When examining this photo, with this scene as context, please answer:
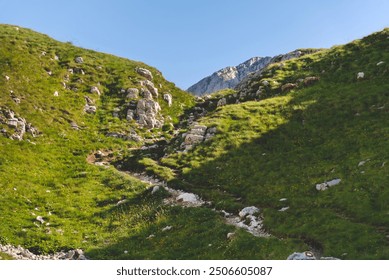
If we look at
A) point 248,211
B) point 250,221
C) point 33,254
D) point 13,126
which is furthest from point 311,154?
point 13,126

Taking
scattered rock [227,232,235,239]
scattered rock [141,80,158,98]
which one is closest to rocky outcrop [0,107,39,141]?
scattered rock [141,80,158,98]

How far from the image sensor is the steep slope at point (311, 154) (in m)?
25.7

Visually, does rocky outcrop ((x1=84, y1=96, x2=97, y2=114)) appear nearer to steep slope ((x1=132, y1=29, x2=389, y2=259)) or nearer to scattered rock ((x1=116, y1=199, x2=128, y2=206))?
steep slope ((x1=132, y1=29, x2=389, y2=259))

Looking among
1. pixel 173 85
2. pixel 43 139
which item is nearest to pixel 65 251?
pixel 43 139

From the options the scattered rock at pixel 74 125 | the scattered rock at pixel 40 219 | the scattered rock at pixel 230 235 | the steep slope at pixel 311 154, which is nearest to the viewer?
the steep slope at pixel 311 154

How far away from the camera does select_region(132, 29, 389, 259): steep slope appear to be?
2572 cm

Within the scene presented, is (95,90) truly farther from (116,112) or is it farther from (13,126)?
(13,126)

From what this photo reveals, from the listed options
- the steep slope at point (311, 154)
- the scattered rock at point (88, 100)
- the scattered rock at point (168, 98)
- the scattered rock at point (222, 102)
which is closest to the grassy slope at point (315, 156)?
the steep slope at point (311, 154)

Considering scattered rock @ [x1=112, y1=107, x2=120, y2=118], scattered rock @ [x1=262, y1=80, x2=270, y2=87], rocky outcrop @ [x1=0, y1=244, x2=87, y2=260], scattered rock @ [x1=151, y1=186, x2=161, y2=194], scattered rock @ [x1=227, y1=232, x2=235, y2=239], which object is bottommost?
scattered rock @ [x1=227, y1=232, x2=235, y2=239]

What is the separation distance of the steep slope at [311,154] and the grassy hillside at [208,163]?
16 cm

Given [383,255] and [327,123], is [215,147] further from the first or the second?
[383,255]

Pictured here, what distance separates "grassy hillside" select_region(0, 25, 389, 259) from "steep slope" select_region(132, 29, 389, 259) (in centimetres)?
16

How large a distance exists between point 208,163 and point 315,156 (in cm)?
1151

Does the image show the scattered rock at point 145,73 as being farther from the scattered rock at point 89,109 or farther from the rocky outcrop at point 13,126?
the rocky outcrop at point 13,126
